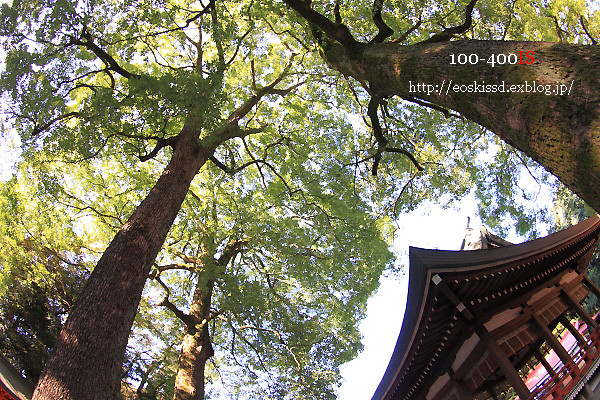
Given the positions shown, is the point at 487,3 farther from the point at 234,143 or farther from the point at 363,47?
the point at 234,143

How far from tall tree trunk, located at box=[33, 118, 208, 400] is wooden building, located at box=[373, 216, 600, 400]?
387 centimetres

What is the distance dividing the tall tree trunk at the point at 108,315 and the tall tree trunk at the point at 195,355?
3.47 metres

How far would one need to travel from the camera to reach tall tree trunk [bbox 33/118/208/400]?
357 centimetres

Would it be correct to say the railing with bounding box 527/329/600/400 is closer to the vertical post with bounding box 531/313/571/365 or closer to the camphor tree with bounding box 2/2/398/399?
the vertical post with bounding box 531/313/571/365

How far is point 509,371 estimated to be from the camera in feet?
19.1

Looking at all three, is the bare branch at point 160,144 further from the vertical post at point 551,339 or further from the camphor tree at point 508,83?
the vertical post at point 551,339

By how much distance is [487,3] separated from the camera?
7.61 meters

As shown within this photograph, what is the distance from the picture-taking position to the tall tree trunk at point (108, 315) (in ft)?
11.7

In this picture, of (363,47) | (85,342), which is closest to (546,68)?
(363,47)

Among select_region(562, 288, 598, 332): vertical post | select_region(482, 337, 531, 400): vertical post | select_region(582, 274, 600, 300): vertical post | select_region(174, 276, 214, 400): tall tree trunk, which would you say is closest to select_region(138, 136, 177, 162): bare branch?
select_region(174, 276, 214, 400): tall tree trunk

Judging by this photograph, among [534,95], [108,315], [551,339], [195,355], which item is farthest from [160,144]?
[551,339]

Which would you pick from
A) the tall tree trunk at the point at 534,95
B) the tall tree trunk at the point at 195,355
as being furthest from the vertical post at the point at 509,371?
the tall tree trunk at the point at 195,355

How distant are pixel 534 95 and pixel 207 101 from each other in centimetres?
441

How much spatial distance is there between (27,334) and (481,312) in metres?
10.8
